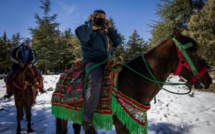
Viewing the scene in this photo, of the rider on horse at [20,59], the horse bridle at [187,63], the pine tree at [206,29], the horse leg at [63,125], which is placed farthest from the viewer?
the pine tree at [206,29]

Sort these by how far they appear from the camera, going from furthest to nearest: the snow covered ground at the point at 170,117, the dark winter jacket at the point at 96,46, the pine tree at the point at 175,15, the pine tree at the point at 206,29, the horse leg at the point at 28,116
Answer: the pine tree at the point at 175,15 → the pine tree at the point at 206,29 → the horse leg at the point at 28,116 → the snow covered ground at the point at 170,117 → the dark winter jacket at the point at 96,46

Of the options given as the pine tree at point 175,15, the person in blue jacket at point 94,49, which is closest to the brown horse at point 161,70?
the person in blue jacket at point 94,49

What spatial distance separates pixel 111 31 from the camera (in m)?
3.01

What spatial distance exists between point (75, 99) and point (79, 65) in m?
0.75

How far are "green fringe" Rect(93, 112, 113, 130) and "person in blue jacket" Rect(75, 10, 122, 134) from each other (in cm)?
10

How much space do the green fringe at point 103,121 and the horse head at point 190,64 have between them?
1.27 m

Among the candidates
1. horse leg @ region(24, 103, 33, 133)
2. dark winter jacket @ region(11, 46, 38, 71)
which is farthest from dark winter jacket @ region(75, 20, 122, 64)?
dark winter jacket @ region(11, 46, 38, 71)

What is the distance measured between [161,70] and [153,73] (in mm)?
134

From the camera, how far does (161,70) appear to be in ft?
8.46

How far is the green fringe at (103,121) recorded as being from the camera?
244 centimetres

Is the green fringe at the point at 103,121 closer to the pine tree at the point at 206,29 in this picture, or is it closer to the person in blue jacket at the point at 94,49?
the person in blue jacket at the point at 94,49

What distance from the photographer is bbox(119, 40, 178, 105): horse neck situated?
2.55m

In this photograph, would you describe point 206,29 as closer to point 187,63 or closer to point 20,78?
point 187,63

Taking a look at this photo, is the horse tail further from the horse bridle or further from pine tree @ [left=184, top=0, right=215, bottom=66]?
pine tree @ [left=184, top=0, right=215, bottom=66]
